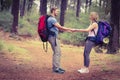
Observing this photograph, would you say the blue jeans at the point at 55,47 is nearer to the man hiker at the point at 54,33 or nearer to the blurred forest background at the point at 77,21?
the man hiker at the point at 54,33

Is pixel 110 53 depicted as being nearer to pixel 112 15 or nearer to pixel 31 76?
pixel 112 15

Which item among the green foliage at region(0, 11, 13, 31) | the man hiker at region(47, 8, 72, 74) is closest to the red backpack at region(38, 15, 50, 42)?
the man hiker at region(47, 8, 72, 74)

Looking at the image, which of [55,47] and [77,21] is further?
[77,21]

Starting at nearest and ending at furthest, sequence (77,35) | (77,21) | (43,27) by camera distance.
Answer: (43,27) < (77,35) < (77,21)

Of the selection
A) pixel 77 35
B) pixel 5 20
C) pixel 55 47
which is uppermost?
pixel 55 47

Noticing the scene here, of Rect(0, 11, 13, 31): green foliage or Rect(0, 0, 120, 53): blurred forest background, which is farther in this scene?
Rect(0, 11, 13, 31): green foliage

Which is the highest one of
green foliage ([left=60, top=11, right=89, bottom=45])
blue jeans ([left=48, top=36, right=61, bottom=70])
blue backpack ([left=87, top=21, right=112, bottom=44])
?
blue backpack ([left=87, top=21, right=112, bottom=44])

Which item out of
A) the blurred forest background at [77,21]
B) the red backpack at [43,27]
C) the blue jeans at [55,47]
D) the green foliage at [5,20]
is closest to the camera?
the red backpack at [43,27]

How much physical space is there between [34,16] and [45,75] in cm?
2362

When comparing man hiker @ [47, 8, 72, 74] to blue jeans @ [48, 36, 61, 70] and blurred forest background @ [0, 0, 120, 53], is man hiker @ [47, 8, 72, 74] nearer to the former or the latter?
blue jeans @ [48, 36, 61, 70]

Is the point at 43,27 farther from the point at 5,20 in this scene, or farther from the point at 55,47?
the point at 5,20

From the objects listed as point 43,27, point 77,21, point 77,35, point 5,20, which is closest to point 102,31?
point 43,27

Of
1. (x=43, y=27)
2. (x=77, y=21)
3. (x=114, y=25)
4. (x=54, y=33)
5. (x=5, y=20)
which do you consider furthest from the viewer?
(x=5, y=20)

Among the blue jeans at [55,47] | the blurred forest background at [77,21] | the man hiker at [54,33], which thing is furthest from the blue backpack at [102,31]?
the blurred forest background at [77,21]
